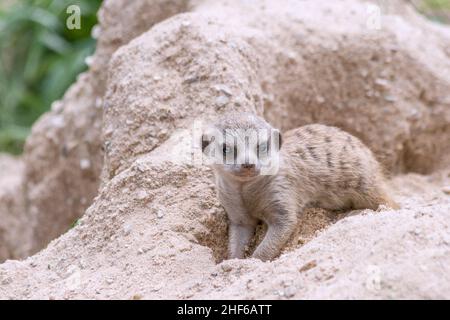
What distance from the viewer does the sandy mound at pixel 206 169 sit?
217 cm

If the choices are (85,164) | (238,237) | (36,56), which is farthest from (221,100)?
(36,56)

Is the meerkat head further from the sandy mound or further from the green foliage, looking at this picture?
the green foliage

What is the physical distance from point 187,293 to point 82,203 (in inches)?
102

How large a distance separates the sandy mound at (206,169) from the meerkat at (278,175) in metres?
0.08

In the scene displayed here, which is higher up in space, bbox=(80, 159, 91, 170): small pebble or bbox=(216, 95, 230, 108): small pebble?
bbox=(216, 95, 230, 108): small pebble

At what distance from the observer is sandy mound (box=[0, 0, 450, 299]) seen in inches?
85.6

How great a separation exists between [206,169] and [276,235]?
1.60 ft

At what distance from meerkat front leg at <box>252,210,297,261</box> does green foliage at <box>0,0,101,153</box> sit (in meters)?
4.40

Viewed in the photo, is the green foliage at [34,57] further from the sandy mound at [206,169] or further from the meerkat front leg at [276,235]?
the meerkat front leg at [276,235]

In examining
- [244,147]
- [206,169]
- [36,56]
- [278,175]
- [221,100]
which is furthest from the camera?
[36,56]

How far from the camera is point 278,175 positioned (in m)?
2.89

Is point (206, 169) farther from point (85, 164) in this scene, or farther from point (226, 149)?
point (85, 164)

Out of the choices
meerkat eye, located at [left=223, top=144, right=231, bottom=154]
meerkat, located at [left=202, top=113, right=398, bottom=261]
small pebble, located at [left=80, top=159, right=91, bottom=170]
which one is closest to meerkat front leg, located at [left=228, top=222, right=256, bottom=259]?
meerkat, located at [left=202, top=113, right=398, bottom=261]

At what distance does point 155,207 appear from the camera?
2869 mm
